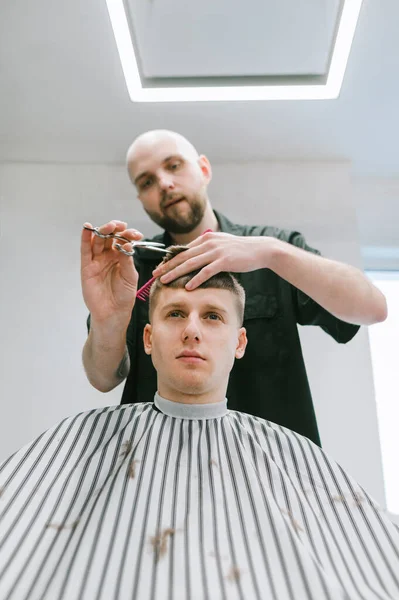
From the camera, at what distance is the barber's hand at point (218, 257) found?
1334 mm

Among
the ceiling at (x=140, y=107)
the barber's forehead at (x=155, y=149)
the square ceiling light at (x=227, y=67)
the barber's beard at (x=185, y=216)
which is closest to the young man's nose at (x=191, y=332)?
the barber's beard at (x=185, y=216)

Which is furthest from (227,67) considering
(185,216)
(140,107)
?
(185,216)

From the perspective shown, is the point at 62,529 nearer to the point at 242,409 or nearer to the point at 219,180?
the point at 242,409

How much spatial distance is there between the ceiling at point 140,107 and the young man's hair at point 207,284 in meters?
1.14

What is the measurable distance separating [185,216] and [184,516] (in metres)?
1.23

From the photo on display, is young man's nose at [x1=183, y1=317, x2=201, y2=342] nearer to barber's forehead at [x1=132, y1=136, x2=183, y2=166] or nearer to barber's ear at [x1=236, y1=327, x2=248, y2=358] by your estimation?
barber's ear at [x1=236, y1=327, x2=248, y2=358]

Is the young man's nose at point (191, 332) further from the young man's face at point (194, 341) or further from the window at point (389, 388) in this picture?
the window at point (389, 388)

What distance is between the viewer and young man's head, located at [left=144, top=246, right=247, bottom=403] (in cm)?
131

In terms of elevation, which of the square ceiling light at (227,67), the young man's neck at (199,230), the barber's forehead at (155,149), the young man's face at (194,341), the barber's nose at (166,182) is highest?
the square ceiling light at (227,67)

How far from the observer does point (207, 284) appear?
1.42 metres

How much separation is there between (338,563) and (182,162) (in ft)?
5.14

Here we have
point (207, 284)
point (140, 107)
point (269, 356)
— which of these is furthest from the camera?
point (140, 107)

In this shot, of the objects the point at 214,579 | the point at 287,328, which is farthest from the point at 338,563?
the point at 287,328

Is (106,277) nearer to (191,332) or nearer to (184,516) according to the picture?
(191,332)
